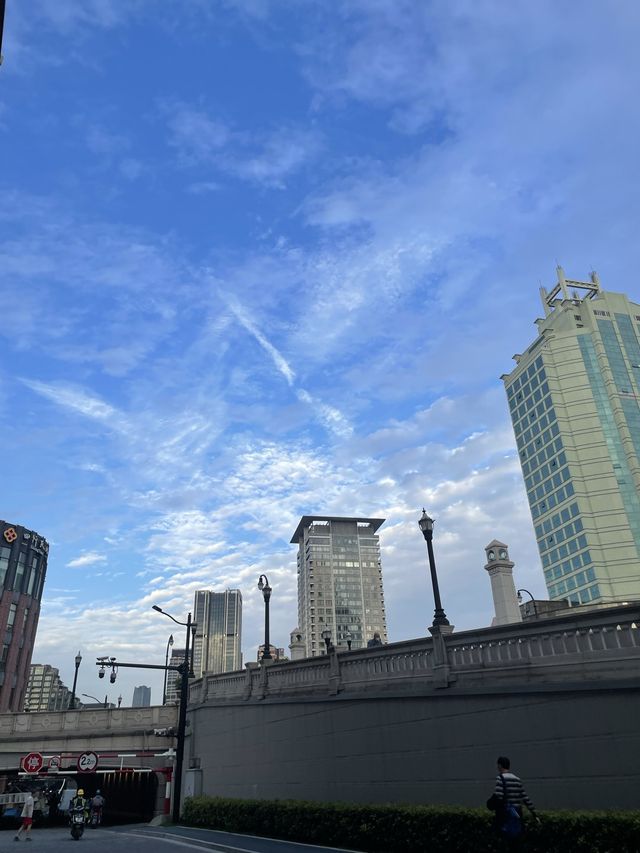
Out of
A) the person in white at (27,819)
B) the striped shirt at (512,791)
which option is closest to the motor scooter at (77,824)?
the person in white at (27,819)

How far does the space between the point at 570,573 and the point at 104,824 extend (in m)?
76.3

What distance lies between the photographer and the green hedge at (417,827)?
9.79m

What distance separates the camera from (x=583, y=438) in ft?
319

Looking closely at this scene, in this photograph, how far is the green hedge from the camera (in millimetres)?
9789

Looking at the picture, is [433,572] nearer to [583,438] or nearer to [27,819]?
[27,819]

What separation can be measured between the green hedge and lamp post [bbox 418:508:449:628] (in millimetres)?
4509

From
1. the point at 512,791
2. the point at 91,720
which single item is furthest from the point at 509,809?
the point at 91,720

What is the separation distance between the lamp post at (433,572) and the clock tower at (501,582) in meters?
9.22

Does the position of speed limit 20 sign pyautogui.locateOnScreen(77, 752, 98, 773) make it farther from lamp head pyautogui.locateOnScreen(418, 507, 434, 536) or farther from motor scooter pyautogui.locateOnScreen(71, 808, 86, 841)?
lamp head pyautogui.locateOnScreen(418, 507, 434, 536)

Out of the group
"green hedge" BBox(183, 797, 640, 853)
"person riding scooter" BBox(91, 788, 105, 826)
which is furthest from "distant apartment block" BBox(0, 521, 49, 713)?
"green hedge" BBox(183, 797, 640, 853)

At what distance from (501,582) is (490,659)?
12.7 m

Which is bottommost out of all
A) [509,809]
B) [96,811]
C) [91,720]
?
[96,811]

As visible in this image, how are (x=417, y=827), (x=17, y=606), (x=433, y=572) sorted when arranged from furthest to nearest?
(x=17, y=606), (x=433, y=572), (x=417, y=827)

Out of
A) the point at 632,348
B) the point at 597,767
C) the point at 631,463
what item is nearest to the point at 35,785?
the point at 597,767
